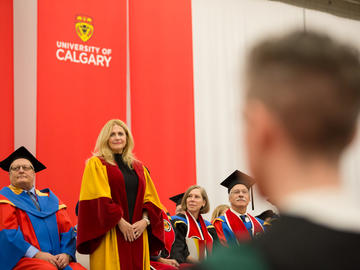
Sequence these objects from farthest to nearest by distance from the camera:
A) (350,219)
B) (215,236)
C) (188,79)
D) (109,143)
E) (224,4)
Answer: (224,4) → (188,79) → (215,236) → (109,143) → (350,219)

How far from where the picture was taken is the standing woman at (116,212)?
394 centimetres

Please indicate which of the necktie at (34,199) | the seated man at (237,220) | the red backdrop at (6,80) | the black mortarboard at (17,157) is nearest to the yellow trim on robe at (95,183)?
the necktie at (34,199)

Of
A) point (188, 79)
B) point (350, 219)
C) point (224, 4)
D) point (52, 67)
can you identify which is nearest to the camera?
point (350, 219)

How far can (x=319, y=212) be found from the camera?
1.76 ft

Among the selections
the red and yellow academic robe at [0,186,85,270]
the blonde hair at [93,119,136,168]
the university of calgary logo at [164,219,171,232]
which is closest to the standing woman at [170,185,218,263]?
the university of calgary logo at [164,219,171,232]

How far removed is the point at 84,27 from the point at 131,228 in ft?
12.5

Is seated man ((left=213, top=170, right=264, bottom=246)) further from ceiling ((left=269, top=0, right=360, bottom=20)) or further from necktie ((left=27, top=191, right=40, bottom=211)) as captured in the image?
ceiling ((left=269, top=0, right=360, bottom=20))

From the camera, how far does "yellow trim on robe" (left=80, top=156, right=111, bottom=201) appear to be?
13.0 ft

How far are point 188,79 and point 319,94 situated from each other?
766 centimetres

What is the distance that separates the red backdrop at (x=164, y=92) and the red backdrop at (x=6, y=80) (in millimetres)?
1951

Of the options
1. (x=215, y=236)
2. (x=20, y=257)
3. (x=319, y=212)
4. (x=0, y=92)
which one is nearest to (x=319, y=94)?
(x=319, y=212)

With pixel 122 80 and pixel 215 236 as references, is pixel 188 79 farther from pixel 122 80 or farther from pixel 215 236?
pixel 215 236

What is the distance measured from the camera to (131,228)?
156 inches

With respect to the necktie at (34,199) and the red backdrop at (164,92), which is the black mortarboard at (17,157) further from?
the red backdrop at (164,92)
